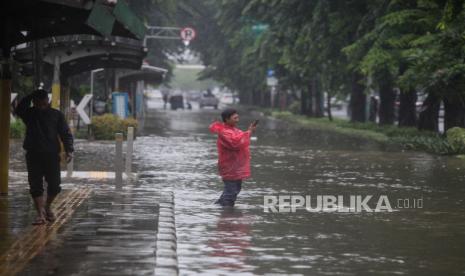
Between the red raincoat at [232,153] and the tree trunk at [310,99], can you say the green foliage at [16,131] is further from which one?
the tree trunk at [310,99]

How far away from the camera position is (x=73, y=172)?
2066 cm

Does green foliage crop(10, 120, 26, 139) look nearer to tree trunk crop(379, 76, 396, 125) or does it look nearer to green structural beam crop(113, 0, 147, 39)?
green structural beam crop(113, 0, 147, 39)

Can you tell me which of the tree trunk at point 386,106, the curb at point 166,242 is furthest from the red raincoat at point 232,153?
the tree trunk at point 386,106

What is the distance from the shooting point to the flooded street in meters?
10.6

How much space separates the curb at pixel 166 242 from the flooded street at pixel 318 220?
14 centimetres

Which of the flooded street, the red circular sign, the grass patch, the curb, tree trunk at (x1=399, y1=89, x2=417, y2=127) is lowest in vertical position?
the flooded street

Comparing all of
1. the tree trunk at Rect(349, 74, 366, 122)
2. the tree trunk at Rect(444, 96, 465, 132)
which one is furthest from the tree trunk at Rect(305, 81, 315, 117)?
the tree trunk at Rect(444, 96, 465, 132)

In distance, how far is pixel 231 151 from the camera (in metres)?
15.2

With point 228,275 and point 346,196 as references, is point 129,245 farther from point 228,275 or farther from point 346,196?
point 346,196

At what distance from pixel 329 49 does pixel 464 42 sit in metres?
16.7

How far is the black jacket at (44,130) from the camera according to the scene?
1288 cm

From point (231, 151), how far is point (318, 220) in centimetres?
181

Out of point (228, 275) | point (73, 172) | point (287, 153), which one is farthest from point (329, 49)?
point (228, 275)

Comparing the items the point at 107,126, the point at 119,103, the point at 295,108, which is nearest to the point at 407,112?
the point at 119,103
